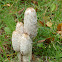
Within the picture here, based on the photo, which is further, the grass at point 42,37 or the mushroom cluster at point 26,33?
the grass at point 42,37

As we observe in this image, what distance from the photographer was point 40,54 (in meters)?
1.65

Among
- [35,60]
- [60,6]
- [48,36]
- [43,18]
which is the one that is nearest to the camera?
[35,60]

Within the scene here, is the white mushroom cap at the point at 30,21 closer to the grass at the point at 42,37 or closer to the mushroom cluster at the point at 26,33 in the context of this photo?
the mushroom cluster at the point at 26,33

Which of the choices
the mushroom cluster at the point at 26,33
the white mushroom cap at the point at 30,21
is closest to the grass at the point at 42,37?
the mushroom cluster at the point at 26,33

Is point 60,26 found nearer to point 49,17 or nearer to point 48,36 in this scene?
point 48,36

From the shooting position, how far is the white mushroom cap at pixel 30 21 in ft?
4.10

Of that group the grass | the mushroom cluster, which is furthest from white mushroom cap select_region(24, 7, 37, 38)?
the grass

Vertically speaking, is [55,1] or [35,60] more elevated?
[55,1]

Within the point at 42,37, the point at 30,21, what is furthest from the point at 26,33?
the point at 42,37

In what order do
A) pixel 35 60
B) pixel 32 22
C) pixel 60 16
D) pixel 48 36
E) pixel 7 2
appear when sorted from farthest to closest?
pixel 7 2 < pixel 60 16 < pixel 48 36 < pixel 35 60 < pixel 32 22

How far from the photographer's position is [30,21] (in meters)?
1.27

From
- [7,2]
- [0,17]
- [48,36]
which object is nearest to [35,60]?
[48,36]

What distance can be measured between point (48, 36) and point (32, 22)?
0.53m

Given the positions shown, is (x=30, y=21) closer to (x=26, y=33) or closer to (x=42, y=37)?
(x=26, y=33)
